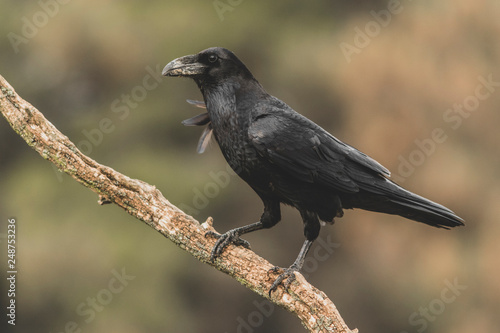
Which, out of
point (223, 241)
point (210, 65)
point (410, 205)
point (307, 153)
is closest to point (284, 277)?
point (223, 241)

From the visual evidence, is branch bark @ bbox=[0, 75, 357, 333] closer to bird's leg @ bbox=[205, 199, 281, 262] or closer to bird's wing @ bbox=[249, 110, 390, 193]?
bird's leg @ bbox=[205, 199, 281, 262]

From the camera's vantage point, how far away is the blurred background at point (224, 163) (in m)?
6.89

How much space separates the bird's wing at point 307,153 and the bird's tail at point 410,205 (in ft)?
0.48

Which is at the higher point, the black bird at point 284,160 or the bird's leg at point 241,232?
the black bird at point 284,160

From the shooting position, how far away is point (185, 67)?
13.1 feet

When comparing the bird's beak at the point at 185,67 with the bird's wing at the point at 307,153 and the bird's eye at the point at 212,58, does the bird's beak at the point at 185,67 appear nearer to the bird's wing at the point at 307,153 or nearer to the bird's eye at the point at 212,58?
the bird's eye at the point at 212,58

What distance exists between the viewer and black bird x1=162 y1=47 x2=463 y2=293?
12.4 ft

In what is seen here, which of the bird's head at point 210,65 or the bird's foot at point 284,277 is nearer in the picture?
the bird's foot at point 284,277

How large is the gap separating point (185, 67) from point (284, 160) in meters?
0.94

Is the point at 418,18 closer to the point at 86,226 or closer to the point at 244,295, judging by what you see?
the point at 244,295

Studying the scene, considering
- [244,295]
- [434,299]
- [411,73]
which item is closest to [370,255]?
[434,299]

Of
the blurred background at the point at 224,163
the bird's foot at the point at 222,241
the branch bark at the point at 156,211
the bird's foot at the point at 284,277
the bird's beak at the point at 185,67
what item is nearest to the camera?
the branch bark at the point at 156,211

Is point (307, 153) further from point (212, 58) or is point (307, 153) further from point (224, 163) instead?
point (224, 163)

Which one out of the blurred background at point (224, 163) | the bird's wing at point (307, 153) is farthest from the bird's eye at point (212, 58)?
the blurred background at point (224, 163)
